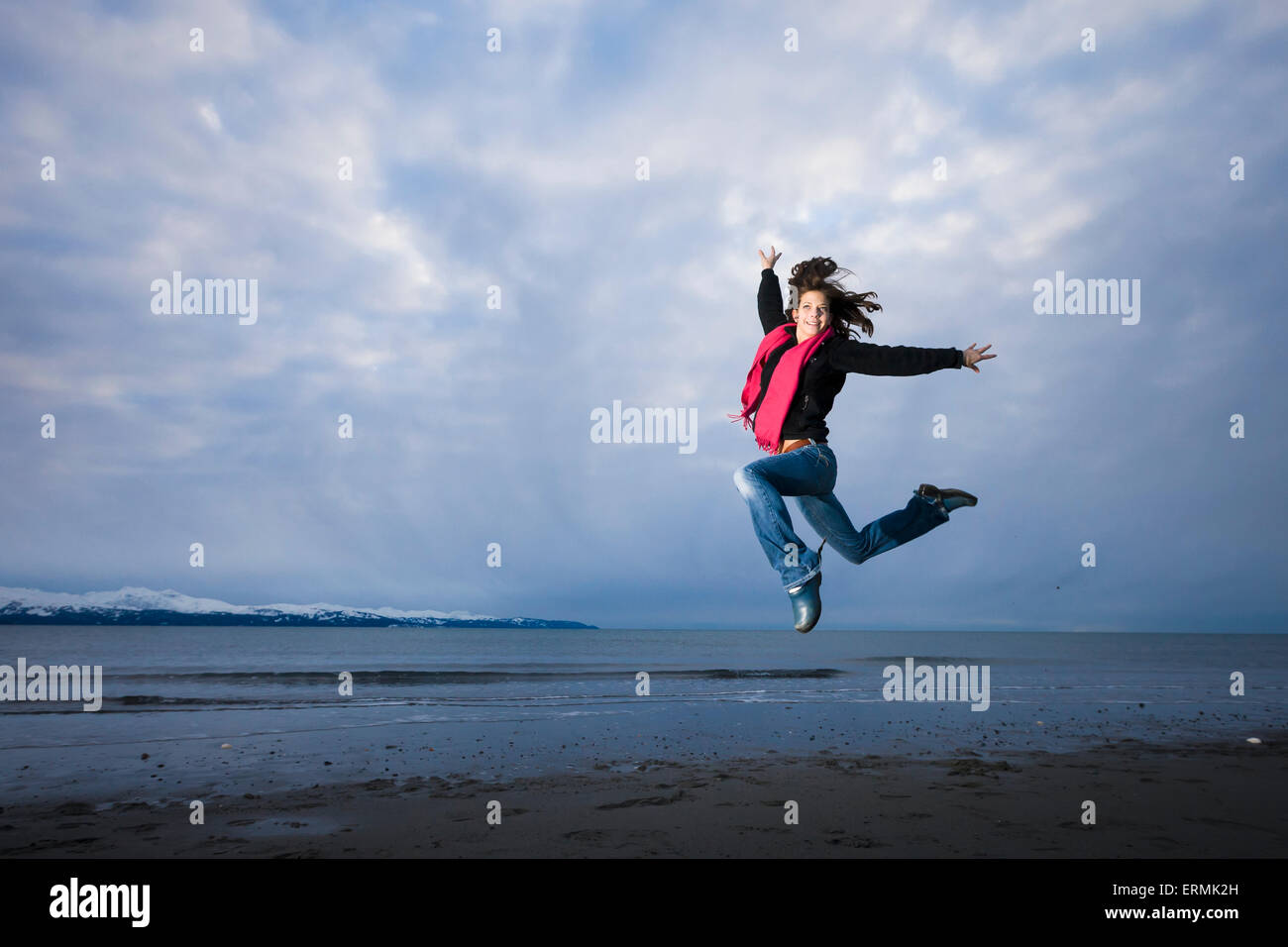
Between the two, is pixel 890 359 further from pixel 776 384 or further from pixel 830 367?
pixel 776 384

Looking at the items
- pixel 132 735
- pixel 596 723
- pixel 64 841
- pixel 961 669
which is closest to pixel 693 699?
pixel 596 723

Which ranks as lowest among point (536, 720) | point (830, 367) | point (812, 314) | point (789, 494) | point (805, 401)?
point (536, 720)

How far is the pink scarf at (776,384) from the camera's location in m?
3.83

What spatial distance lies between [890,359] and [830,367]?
11.3 inches

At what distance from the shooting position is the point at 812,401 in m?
3.98

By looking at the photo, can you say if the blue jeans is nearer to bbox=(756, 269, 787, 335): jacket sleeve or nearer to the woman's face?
the woman's face

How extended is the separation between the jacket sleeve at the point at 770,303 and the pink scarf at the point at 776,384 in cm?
16

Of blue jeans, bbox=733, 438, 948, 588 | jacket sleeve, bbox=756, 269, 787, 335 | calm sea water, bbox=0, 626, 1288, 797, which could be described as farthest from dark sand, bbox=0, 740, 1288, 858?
jacket sleeve, bbox=756, 269, 787, 335

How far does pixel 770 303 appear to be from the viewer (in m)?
4.36

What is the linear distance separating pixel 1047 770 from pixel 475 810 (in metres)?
9.10

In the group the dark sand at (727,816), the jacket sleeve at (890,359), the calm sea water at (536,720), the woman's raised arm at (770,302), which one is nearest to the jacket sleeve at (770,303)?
the woman's raised arm at (770,302)

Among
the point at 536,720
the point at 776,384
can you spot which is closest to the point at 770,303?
the point at 776,384

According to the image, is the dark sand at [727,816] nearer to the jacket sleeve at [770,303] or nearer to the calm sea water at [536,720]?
the calm sea water at [536,720]

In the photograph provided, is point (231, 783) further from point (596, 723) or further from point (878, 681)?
point (878, 681)
